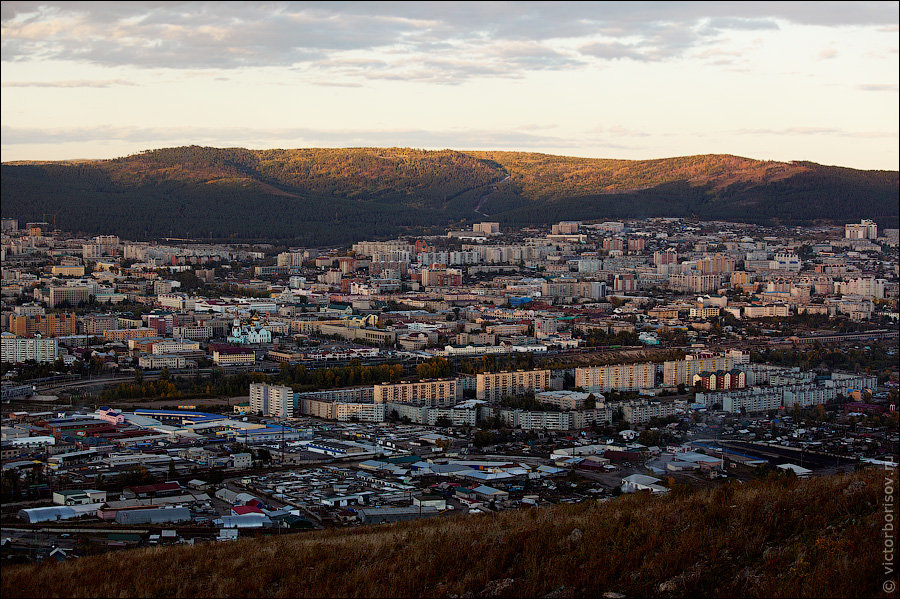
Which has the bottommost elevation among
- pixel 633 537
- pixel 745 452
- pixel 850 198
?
pixel 745 452

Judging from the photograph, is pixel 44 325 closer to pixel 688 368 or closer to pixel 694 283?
pixel 688 368

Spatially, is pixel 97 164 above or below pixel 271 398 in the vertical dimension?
above

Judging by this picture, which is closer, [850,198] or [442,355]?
[442,355]

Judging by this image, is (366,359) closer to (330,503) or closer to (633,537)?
(330,503)

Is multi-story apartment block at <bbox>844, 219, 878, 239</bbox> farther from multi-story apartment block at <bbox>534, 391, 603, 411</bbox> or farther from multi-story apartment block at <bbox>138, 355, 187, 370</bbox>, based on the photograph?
multi-story apartment block at <bbox>138, 355, 187, 370</bbox>

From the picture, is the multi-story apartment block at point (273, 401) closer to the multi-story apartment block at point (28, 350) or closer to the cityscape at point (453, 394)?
the cityscape at point (453, 394)

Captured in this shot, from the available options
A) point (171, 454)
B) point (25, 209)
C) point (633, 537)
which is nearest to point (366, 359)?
point (171, 454)
